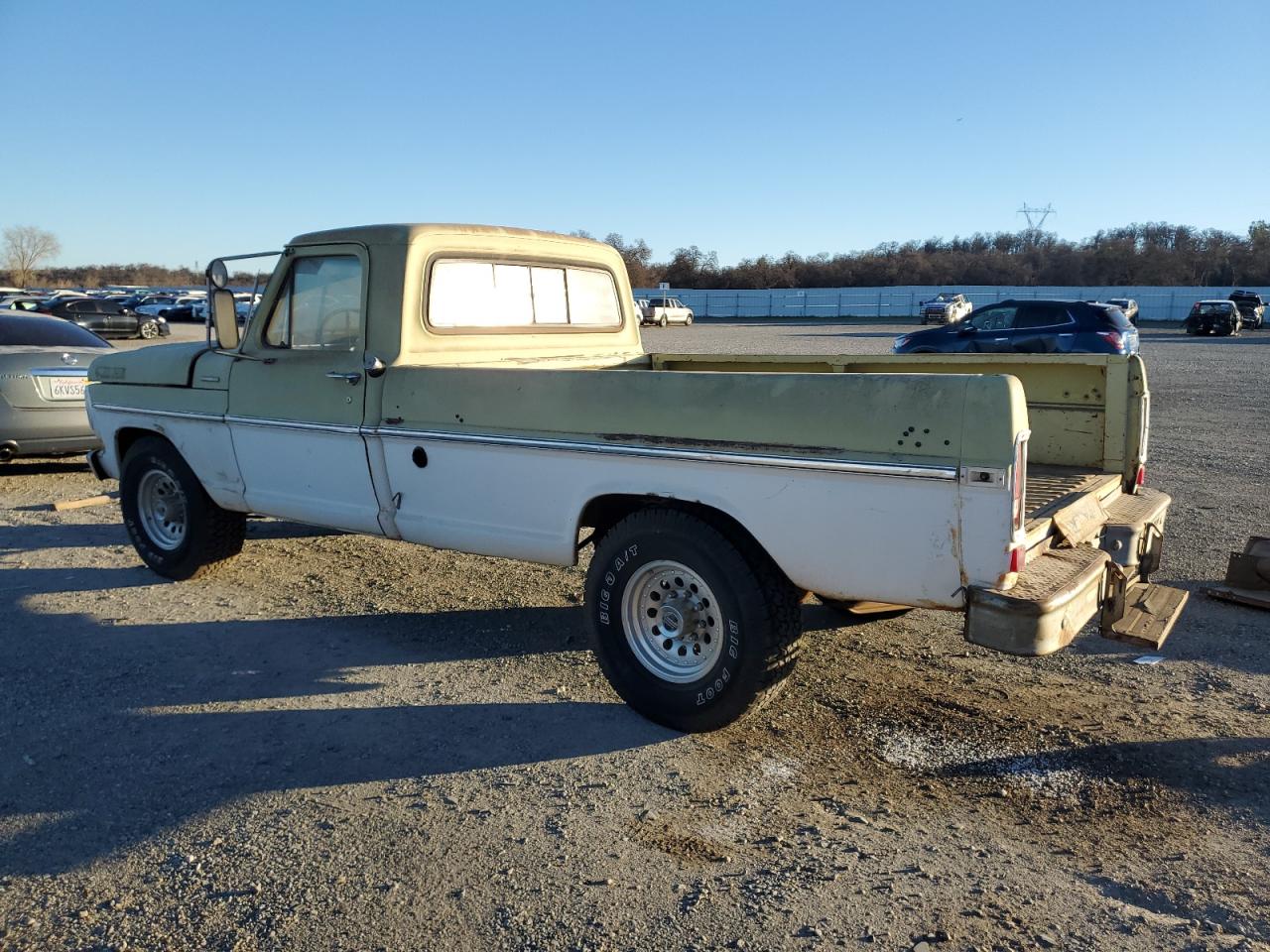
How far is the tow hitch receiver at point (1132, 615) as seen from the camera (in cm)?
356

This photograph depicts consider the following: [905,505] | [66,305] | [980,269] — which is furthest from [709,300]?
[905,505]

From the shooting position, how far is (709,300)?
6462cm

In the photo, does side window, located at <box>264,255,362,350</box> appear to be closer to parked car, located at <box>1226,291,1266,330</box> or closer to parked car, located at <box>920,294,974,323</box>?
parked car, located at <box>920,294,974,323</box>

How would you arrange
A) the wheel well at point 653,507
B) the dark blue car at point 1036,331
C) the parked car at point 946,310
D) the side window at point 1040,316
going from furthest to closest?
1. the parked car at point 946,310
2. the side window at point 1040,316
3. the dark blue car at point 1036,331
4. the wheel well at point 653,507

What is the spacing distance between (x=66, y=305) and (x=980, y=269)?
68.4 meters

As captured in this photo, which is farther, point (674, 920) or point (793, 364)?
point (793, 364)

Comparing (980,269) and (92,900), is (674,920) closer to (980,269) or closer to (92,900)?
(92,900)

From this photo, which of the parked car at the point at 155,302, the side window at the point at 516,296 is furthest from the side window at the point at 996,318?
the parked car at the point at 155,302

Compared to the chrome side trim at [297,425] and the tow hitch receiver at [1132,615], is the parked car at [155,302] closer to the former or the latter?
the chrome side trim at [297,425]

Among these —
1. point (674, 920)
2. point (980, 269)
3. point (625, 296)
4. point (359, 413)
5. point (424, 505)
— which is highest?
point (980, 269)

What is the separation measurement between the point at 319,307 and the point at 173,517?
190cm

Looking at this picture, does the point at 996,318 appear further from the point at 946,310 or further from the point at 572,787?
the point at 946,310

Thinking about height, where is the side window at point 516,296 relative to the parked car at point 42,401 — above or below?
above

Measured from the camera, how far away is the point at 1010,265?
79.9 metres
